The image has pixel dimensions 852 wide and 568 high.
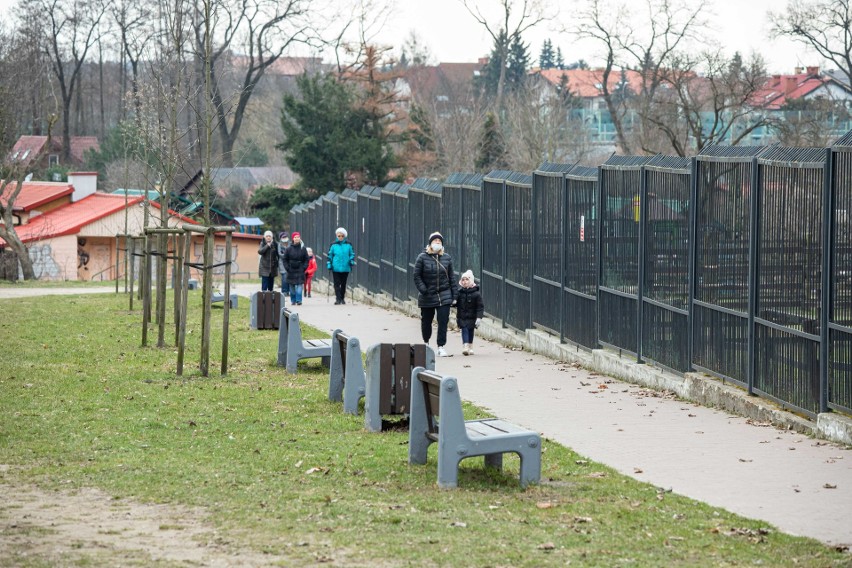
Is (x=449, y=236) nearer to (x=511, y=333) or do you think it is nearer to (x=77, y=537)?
(x=511, y=333)

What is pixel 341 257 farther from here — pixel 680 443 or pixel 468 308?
pixel 680 443

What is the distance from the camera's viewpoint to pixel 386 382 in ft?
34.6

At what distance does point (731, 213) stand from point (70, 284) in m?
32.7

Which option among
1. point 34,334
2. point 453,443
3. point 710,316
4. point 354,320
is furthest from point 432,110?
point 453,443

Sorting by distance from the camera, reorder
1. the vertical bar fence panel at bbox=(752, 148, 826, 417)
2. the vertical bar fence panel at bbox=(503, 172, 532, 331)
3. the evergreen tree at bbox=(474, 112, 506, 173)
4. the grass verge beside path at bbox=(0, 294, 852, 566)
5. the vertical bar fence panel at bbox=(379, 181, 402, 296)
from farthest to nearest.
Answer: the evergreen tree at bbox=(474, 112, 506, 173)
the vertical bar fence panel at bbox=(379, 181, 402, 296)
the vertical bar fence panel at bbox=(503, 172, 532, 331)
the vertical bar fence panel at bbox=(752, 148, 826, 417)
the grass verge beside path at bbox=(0, 294, 852, 566)

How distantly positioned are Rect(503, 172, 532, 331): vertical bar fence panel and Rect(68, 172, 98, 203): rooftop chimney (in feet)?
163

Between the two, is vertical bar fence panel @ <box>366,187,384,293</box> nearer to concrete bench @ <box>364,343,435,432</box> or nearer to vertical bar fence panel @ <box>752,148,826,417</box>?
vertical bar fence panel @ <box>752,148,826,417</box>

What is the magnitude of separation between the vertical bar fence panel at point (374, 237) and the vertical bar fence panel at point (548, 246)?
11.6 meters

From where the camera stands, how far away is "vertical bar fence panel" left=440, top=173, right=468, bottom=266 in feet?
72.0

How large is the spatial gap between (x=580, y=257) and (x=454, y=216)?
644cm

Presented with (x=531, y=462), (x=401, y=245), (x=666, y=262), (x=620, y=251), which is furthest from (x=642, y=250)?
(x=401, y=245)

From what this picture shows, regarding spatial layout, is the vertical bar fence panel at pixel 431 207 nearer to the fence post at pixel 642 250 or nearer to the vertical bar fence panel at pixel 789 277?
the fence post at pixel 642 250

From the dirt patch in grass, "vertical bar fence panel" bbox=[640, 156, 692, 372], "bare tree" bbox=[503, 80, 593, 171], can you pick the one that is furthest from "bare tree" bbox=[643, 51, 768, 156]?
the dirt patch in grass

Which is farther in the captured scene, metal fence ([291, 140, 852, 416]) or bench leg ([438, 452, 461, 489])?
metal fence ([291, 140, 852, 416])
